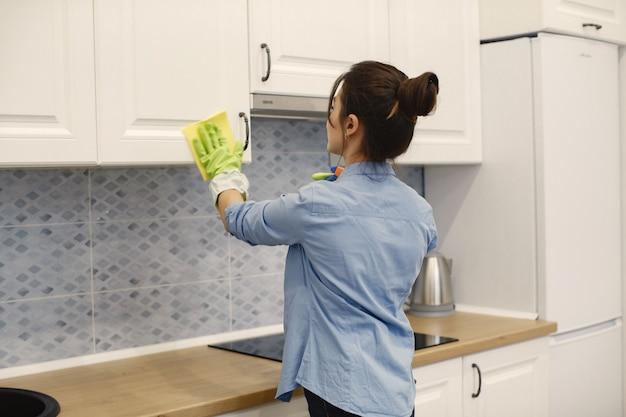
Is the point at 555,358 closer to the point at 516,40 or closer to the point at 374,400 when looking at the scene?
the point at 516,40

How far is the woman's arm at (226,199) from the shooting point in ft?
5.77

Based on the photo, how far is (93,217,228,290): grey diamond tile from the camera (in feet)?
7.26

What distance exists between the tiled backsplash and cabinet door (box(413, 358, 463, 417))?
57 cm

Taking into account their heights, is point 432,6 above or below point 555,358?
above

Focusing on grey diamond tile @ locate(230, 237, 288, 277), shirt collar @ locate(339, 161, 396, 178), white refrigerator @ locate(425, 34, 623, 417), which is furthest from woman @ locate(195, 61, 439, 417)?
white refrigerator @ locate(425, 34, 623, 417)

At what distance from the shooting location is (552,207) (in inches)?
105

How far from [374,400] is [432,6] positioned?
4.63ft

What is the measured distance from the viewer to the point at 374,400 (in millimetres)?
1667

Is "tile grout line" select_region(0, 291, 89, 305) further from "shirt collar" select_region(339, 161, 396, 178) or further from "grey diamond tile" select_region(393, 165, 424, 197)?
"grey diamond tile" select_region(393, 165, 424, 197)

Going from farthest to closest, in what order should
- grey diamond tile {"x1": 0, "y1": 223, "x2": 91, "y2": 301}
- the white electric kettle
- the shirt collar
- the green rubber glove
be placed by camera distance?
the white electric kettle
grey diamond tile {"x1": 0, "y1": 223, "x2": 91, "y2": 301}
the green rubber glove
the shirt collar

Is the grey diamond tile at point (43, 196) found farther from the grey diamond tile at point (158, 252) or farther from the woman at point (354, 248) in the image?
the woman at point (354, 248)

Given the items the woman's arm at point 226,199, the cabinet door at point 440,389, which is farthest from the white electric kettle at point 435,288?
the woman's arm at point 226,199

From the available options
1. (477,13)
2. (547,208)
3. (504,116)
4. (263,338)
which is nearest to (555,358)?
(547,208)

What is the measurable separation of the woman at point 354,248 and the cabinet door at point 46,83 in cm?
40
